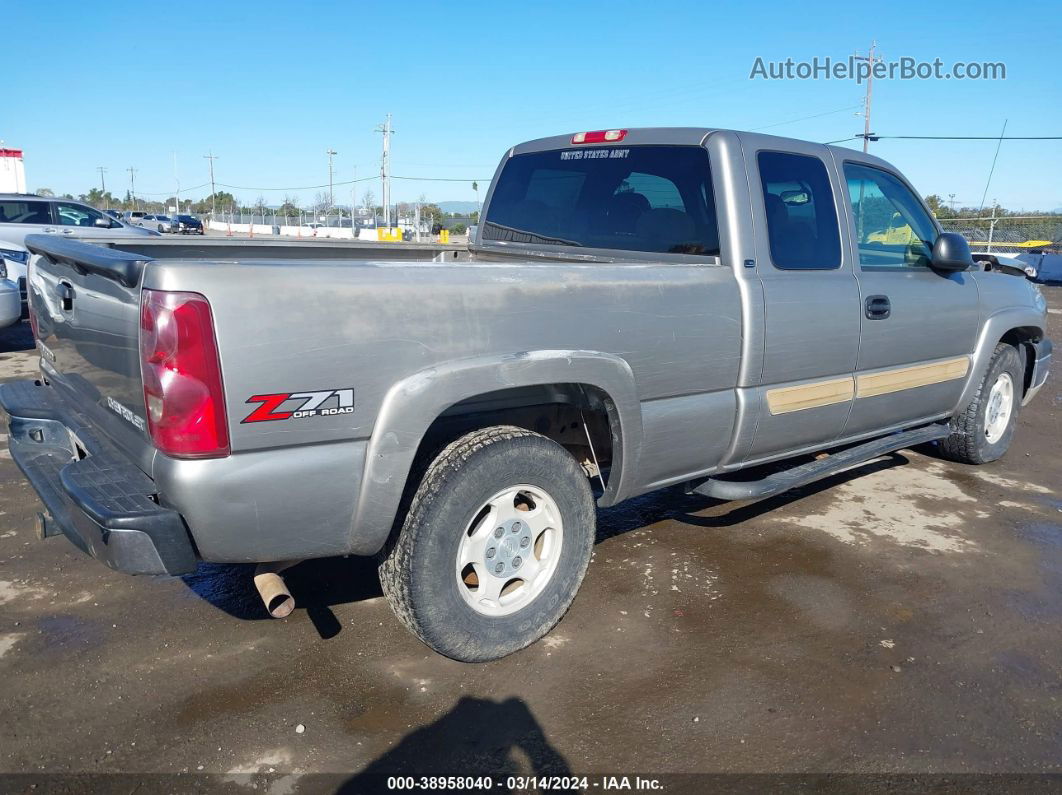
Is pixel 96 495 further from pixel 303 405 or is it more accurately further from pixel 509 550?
pixel 509 550

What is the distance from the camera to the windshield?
3789mm

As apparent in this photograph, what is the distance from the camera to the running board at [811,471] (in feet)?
12.3

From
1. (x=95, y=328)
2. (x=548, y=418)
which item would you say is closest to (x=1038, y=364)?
(x=548, y=418)

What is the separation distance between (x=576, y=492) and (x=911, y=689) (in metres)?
1.41

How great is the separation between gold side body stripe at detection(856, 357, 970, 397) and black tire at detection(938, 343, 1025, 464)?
43cm

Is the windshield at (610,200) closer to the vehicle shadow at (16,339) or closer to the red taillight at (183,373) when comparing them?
the red taillight at (183,373)

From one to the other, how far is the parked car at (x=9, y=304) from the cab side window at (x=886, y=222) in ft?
26.3

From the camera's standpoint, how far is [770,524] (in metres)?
4.63

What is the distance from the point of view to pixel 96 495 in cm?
254

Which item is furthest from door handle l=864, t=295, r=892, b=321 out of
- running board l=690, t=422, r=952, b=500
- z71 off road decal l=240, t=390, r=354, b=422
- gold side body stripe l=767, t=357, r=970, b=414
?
z71 off road decal l=240, t=390, r=354, b=422

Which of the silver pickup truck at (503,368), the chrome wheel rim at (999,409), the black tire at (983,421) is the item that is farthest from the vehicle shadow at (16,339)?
the chrome wheel rim at (999,409)

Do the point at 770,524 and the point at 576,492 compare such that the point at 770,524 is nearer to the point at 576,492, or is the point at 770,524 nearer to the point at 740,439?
the point at 740,439

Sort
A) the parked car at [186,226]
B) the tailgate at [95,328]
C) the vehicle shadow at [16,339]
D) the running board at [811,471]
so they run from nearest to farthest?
the tailgate at [95,328] → the running board at [811,471] → the vehicle shadow at [16,339] → the parked car at [186,226]

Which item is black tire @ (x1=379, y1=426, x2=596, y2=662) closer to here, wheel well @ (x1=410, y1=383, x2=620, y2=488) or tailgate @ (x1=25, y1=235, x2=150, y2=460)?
wheel well @ (x1=410, y1=383, x2=620, y2=488)
